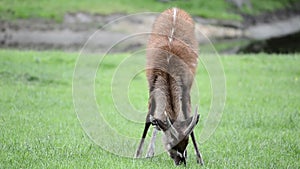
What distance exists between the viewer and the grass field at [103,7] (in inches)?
1332

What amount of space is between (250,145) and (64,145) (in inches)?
133

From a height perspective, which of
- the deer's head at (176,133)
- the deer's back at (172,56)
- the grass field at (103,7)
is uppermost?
the deer's back at (172,56)

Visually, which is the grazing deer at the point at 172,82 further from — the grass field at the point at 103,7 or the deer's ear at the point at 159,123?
the grass field at the point at 103,7

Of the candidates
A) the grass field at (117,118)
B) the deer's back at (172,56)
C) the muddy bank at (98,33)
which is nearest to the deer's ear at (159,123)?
the deer's back at (172,56)

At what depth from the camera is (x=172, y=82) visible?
28.1ft

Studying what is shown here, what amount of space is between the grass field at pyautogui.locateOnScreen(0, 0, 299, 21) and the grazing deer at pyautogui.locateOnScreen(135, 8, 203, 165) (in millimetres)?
22668

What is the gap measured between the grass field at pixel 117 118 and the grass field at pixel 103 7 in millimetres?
13865

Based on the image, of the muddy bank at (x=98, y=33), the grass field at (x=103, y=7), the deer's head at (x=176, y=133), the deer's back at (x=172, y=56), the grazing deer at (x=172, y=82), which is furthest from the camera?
the grass field at (x=103, y=7)

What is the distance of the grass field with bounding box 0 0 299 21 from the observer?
111ft

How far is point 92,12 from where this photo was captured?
3525 cm

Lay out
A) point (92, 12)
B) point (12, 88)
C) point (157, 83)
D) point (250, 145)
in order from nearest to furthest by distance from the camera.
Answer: point (157, 83), point (250, 145), point (12, 88), point (92, 12)

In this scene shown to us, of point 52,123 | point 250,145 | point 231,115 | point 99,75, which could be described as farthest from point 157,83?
point 99,75

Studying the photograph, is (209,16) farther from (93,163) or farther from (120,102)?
(93,163)

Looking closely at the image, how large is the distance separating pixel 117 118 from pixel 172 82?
3.91 m
